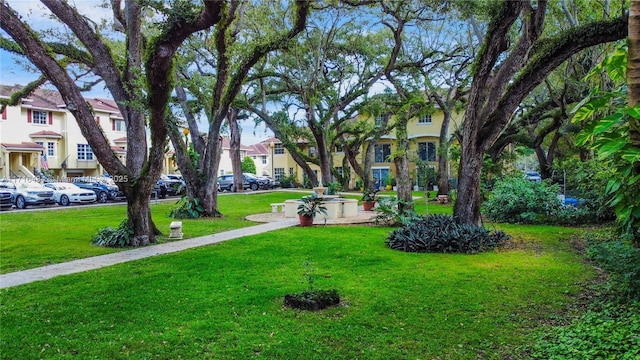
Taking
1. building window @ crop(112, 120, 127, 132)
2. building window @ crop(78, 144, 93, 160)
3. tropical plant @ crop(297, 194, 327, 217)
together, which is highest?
building window @ crop(112, 120, 127, 132)

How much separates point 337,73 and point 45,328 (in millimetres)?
17868

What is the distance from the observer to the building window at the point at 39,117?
33.6 meters

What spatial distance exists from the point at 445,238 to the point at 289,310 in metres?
4.98

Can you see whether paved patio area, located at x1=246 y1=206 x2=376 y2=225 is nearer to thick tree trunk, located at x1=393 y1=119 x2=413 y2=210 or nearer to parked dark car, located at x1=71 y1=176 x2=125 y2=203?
thick tree trunk, located at x1=393 y1=119 x2=413 y2=210

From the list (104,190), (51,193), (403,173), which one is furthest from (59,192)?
(403,173)

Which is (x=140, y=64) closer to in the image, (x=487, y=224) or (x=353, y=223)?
(x=353, y=223)

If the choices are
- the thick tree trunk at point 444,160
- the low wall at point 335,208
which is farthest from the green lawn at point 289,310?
the thick tree trunk at point 444,160

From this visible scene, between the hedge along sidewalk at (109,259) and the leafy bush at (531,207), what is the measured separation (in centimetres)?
763

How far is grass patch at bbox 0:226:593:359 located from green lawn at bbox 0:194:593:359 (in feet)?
0.06

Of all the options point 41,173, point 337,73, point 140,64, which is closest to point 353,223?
point 140,64

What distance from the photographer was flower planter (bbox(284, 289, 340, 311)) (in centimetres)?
522

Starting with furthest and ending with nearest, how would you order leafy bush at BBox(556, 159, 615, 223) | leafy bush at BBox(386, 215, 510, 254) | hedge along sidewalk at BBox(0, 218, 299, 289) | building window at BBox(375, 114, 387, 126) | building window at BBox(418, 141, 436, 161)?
building window at BBox(418, 141, 436, 161) < building window at BBox(375, 114, 387, 126) < leafy bush at BBox(556, 159, 615, 223) < leafy bush at BBox(386, 215, 510, 254) < hedge along sidewalk at BBox(0, 218, 299, 289)

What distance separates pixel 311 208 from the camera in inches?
527

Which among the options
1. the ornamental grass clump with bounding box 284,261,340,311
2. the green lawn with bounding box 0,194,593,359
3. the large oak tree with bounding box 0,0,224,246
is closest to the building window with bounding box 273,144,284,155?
the large oak tree with bounding box 0,0,224,246
